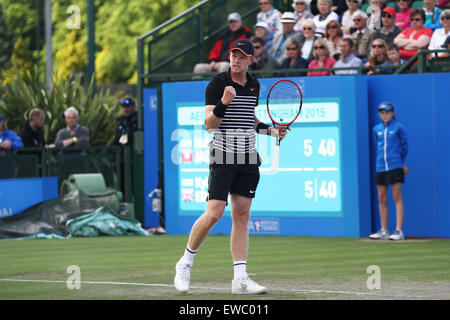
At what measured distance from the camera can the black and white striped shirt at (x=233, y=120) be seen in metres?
8.99

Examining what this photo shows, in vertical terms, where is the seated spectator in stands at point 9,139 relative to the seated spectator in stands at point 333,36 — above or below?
below

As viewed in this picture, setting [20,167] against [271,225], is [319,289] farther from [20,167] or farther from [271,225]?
[20,167]

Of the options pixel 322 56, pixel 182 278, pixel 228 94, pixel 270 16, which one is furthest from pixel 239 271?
pixel 270 16

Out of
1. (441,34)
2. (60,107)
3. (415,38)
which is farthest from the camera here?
(60,107)

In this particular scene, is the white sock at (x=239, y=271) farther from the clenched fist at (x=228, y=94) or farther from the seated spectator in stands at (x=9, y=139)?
the seated spectator in stands at (x=9, y=139)

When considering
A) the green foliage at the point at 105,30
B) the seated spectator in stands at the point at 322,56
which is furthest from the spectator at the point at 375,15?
the green foliage at the point at 105,30

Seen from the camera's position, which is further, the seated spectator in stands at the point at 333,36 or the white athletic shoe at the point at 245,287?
the seated spectator in stands at the point at 333,36

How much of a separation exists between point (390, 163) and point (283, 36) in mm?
4876

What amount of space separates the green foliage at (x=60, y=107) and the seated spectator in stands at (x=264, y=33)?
4846 mm

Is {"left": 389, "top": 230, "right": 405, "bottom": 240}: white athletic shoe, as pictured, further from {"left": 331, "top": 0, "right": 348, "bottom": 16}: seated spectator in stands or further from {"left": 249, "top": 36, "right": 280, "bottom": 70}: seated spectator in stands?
{"left": 331, "top": 0, "right": 348, "bottom": 16}: seated spectator in stands

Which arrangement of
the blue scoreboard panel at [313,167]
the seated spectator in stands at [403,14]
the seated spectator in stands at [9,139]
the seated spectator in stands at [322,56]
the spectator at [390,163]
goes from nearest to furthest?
the spectator at [390,163] < the blue scoreboard panel at [313,167] < the seated spectator in stands at [322,56] < the seated spectator in stands at [403,14] < the seated spectator in stands at [9,139]

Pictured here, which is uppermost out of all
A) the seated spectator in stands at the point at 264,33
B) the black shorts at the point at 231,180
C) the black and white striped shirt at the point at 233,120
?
the seated spectator in stands at the point at 264,33

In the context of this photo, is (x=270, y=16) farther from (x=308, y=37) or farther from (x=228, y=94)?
(x=228, y=94)

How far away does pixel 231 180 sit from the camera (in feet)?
29.6
